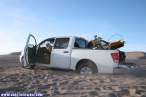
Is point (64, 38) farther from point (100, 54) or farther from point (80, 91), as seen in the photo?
point (80, 91)

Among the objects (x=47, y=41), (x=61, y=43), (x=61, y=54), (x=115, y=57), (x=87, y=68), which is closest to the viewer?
(x=115, y=57)

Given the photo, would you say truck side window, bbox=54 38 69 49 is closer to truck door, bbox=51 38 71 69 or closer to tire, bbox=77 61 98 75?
truck door, bbox=51 38 71 69

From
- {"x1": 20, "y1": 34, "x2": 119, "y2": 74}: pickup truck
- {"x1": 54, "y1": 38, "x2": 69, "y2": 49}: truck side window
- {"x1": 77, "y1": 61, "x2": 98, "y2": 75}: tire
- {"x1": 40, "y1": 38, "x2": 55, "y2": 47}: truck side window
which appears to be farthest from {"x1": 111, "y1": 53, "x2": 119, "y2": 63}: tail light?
{"x1": 40, "y1": 38, "x2": 55, "y2": 47}: truck side window

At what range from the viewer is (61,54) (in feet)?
39.1

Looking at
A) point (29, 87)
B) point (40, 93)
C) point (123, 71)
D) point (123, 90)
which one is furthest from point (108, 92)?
point (123, 71)

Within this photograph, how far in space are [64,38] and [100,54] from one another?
7.14 ft

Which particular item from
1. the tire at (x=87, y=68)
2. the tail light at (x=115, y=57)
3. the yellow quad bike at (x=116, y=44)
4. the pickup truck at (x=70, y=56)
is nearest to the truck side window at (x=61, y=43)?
the pickup truck at (x=70, y=56)

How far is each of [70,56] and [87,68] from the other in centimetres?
91

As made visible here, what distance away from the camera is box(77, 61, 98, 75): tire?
440 inches

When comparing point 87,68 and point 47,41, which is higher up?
point 47,41

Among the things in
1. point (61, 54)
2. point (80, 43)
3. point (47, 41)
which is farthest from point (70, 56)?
point (47, 41)

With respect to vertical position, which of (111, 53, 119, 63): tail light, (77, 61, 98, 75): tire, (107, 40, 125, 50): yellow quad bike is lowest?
(77, 61, 98, 75): tire

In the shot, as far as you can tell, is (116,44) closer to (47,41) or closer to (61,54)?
(61,54)

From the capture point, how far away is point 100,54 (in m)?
10.9
